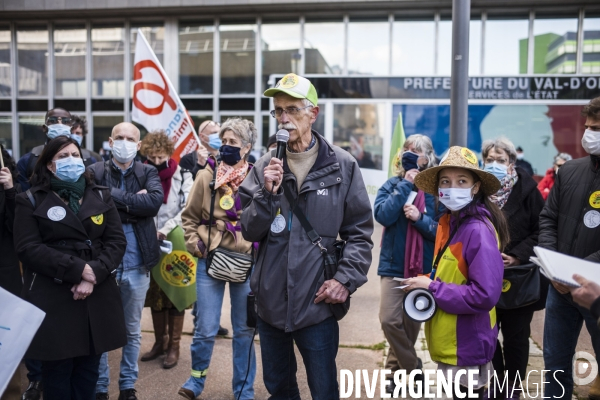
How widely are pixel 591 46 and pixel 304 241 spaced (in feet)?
57.7

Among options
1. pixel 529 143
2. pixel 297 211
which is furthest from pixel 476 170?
pixel 529 143

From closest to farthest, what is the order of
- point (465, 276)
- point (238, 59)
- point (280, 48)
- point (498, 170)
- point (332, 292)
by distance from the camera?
point (332, 292) → point (465, 276) → point (498, 170) → point (280, 48) → point (238, 59)

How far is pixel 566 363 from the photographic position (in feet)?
12.4

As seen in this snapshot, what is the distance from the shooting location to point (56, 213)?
360cm

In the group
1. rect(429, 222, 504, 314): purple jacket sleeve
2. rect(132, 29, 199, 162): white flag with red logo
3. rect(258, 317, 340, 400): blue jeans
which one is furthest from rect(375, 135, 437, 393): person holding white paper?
rect(132, 29, 199, 162): white flag with red logo

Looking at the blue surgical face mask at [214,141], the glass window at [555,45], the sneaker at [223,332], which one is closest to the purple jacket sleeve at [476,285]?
the blue surgical face mask at [214,141]

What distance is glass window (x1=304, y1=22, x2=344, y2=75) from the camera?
18.5 metres

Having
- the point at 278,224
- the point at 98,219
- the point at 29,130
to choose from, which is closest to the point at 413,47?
the point at 29,130

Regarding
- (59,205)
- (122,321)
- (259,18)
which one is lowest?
(122,321)

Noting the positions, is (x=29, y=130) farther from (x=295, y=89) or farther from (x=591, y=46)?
(x=295, y=89)

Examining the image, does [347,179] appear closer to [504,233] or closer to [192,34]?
[504,233]

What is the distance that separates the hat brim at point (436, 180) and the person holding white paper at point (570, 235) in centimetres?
66

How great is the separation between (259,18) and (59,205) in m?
16.3

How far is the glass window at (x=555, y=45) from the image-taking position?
17.8 m
